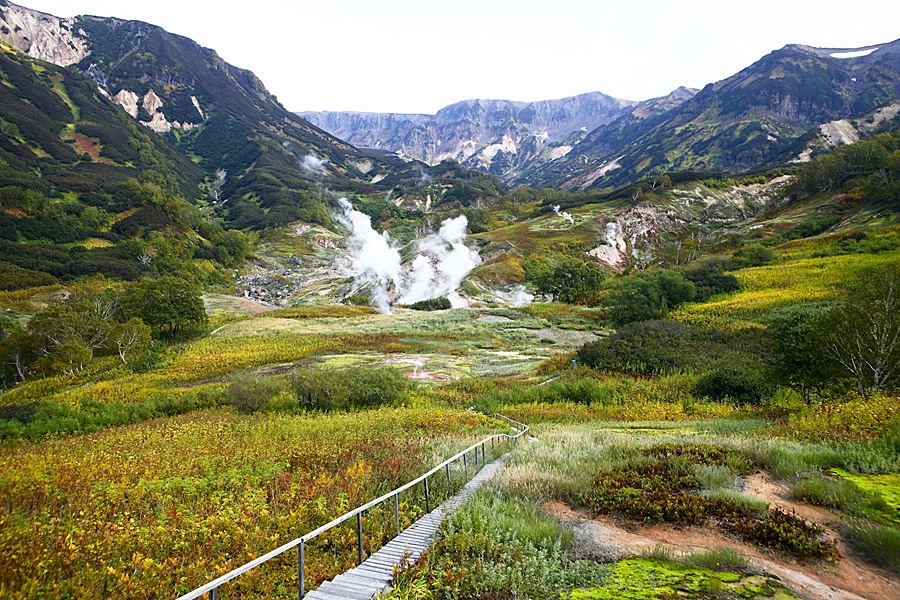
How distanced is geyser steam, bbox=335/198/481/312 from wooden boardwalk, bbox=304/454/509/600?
5860cm

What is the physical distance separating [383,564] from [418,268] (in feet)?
258

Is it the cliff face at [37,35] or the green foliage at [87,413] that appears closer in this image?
the green foliage at [87,413]

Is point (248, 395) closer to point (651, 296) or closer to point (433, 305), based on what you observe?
point (651, 296)

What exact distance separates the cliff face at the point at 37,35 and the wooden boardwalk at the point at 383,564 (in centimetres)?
26378

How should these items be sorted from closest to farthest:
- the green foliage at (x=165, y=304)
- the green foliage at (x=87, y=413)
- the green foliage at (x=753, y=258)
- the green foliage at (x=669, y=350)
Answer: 1. the green foliage at (x=87, y=413)
2. the green foliage at (x=669, y=350)
3. the green foliage at (x=165, y=304)
4. the green foliage at (x=753, y=258)

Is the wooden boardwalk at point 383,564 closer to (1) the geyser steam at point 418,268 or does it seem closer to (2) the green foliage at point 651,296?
(2) the green foliage at point 651,296

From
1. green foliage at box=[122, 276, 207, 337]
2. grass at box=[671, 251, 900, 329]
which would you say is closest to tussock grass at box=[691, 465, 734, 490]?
grass at box=[671, 251, 900, 329]

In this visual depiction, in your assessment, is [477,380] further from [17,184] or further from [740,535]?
[17,184]

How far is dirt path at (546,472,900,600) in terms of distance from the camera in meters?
3.63

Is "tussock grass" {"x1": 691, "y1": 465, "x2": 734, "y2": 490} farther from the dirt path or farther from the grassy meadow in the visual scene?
the dirt path

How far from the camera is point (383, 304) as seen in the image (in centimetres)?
7125

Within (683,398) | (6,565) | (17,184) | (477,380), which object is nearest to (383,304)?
(477,380)

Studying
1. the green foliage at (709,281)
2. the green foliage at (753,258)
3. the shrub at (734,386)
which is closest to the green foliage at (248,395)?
the shrub at (734,386)

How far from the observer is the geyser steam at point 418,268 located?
7288cm
